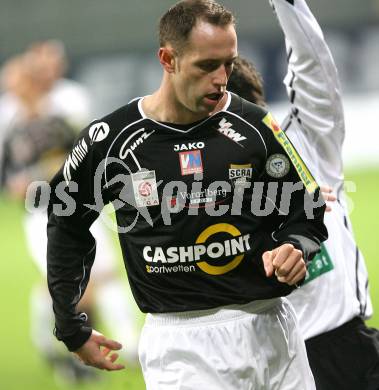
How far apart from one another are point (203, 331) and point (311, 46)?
1.31m

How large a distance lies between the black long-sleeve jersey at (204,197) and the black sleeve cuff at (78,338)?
0.32 metres

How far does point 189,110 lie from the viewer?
152 inches

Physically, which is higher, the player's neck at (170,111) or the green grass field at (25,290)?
the player's neck at (170,111)

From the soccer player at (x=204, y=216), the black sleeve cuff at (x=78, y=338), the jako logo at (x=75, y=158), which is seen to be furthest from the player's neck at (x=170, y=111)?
the black sleeve cuff at (x=78, y=338)

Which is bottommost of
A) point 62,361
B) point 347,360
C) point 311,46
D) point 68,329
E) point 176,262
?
point 62,361

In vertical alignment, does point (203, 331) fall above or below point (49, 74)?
below

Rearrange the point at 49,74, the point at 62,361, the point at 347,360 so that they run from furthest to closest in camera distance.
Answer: the point at 49,74 → the point at 62,361 → the point at 347,360

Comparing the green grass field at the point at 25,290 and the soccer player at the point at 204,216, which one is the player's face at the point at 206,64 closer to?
the soccer player at the point at 204,216

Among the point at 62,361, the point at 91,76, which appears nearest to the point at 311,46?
the point at 62,361

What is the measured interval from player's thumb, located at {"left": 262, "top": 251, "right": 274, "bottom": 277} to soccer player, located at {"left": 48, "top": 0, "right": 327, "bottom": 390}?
0.57ft

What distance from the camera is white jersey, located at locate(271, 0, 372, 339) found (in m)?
4.40

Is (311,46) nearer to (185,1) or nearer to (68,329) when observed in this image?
(185,1)

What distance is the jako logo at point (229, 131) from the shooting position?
3.86 metres

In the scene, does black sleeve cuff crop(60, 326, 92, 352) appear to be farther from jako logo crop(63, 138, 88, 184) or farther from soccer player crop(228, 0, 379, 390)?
soccer player crop(228, 0, 379, 390)
